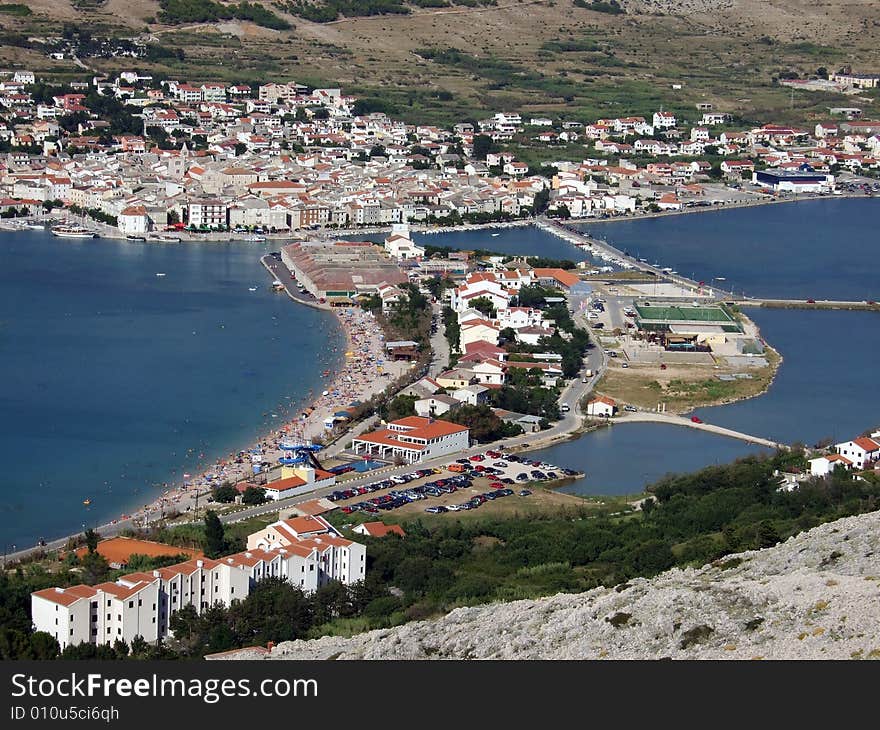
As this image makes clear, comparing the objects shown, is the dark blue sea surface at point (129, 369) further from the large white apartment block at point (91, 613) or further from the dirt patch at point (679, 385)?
the dirt patch at point (679, 385)

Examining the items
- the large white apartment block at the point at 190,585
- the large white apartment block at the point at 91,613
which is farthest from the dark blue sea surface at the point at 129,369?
the large white apartment block at the point at 91,613

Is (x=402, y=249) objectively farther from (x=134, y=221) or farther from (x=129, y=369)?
(x=129, y=369)

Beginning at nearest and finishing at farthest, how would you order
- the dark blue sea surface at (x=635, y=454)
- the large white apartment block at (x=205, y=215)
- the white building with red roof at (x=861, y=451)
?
the white building with red roof at (x=861, y=451), the dark blue sea surface at (x=635, y=454), the large white apartment block at (x=205, y=215)

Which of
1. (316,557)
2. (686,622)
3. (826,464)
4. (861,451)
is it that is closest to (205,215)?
(861,451)

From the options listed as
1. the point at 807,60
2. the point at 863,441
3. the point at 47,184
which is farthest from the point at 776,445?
the point at 807,60

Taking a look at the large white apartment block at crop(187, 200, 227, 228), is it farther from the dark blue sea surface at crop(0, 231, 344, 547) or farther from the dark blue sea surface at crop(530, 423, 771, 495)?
the dark blue sea surface at crop(530, 423, 771, 495)

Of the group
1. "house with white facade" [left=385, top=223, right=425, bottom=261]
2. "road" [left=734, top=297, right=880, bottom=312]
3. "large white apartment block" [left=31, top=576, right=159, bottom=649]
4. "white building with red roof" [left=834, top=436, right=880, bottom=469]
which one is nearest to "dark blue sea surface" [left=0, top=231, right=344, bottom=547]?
"house with white facade" [left=385, top=223, right=425, bottom=261]
